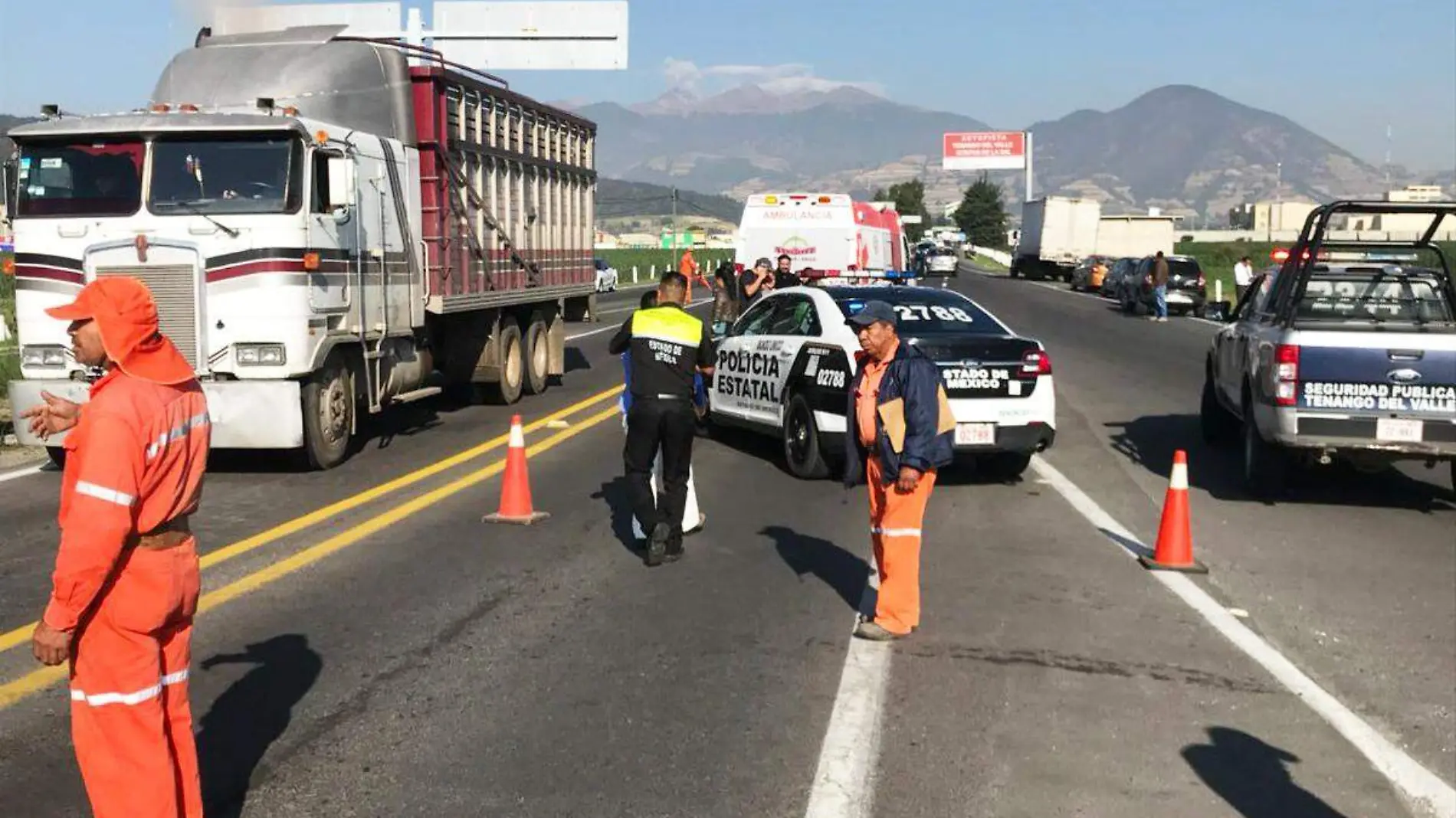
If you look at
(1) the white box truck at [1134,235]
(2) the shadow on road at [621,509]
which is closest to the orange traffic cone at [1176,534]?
(2) the shadow on road at [621,509]

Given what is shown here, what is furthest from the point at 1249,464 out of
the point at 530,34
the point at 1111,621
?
the point at 530,34

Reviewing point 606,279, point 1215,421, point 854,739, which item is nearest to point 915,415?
point 854,739

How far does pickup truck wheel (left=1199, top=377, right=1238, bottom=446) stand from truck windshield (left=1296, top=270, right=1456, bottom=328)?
8.06 feet

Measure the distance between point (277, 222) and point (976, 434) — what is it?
5.68 m

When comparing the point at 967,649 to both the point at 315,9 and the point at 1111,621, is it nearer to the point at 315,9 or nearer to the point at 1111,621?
the point at 1111,621

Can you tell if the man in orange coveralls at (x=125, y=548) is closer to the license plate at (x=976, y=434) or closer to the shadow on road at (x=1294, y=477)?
the license plate at (x=976, y=434)

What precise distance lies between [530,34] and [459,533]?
28.9 metres

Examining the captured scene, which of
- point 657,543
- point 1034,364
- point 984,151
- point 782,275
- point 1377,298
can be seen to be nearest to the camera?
point 657,543

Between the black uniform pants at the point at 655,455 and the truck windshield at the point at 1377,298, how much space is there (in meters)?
5.41

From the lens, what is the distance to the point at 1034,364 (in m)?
11.2

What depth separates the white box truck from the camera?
61562 mm

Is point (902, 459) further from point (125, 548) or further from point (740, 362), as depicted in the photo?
point (740, 362)

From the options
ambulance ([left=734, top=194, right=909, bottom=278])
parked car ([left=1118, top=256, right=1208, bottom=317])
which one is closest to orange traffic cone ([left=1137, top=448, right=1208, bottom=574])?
ambulance ([left=734, top=194, right=909, bottom=278])

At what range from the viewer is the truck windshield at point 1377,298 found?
11336 mm
